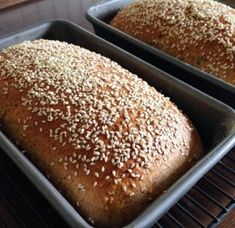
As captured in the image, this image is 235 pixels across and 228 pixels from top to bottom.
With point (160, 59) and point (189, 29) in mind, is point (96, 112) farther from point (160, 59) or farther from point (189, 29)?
point (189, 29)

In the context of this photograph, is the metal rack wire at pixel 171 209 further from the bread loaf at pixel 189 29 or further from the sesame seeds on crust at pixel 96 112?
the bread loaf at pixel 189 29

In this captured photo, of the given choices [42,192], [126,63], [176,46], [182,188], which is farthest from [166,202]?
[176,46]

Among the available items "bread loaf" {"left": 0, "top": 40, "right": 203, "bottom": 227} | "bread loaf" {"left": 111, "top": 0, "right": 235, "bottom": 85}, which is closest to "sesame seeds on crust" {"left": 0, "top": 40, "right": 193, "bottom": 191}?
"bread loaf" {"left": 0, "top": 40, "right": 203, "bottom": 227}

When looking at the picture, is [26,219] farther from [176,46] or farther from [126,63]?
[176,46]

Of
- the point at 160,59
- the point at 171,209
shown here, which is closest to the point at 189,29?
the point at 160,59

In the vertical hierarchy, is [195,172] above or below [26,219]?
above

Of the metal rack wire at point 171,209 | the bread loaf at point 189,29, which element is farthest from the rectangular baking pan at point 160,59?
the metal rack wire at point 171,209

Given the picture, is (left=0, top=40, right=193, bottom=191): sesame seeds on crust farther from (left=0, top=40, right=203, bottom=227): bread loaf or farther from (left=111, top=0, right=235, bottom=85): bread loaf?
(left=111, top=0, right=235, bottom=85): bread loaf
